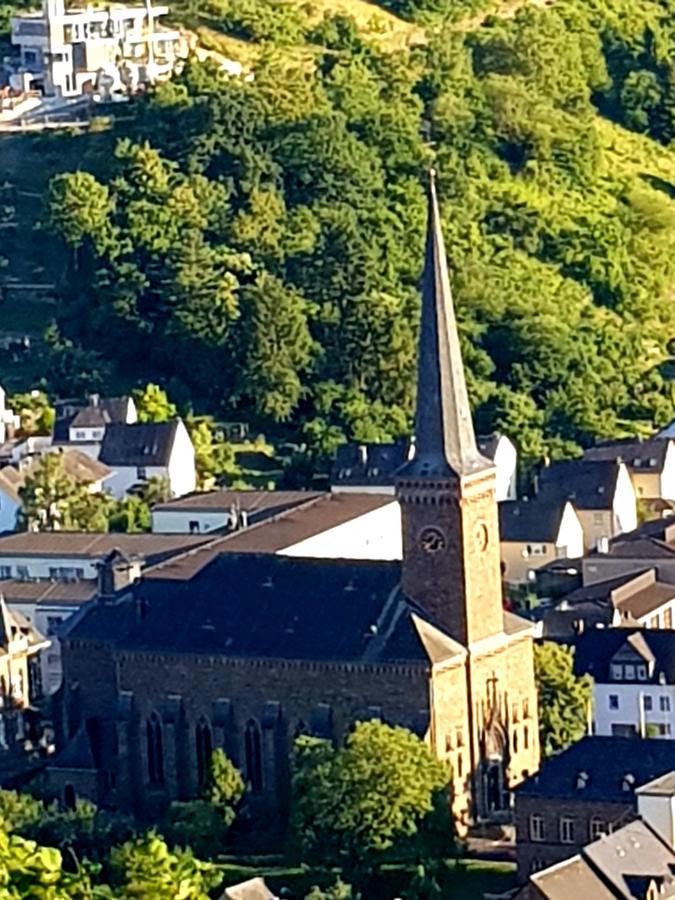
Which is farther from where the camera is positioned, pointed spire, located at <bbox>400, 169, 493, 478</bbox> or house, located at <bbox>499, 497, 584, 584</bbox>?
house, located at <bbox>499, 497, 584, 584</bbox>

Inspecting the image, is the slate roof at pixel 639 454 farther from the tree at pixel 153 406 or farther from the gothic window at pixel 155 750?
the gothic window at pixel 155 750

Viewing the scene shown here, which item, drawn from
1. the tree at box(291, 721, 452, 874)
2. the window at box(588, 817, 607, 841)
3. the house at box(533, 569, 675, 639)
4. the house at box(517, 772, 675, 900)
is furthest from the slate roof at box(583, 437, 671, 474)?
the house at box(517, 772, 675, 900)

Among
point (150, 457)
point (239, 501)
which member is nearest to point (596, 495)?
point (239, 501)

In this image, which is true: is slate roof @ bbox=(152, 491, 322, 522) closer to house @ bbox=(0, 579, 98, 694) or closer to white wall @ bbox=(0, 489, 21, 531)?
white wall @ bbox=(0, 489, 21, 531)

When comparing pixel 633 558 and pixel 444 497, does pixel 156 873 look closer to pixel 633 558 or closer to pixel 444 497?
pixel 444 497

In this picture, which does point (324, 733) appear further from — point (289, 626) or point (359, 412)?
point (359, 412)

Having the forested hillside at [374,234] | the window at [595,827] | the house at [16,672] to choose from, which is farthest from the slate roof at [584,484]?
the window at [595,827]

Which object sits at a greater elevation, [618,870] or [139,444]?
[618,870]

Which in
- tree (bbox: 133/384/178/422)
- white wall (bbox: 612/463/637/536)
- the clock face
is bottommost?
white wall (bbox: 612/463/637/536)
